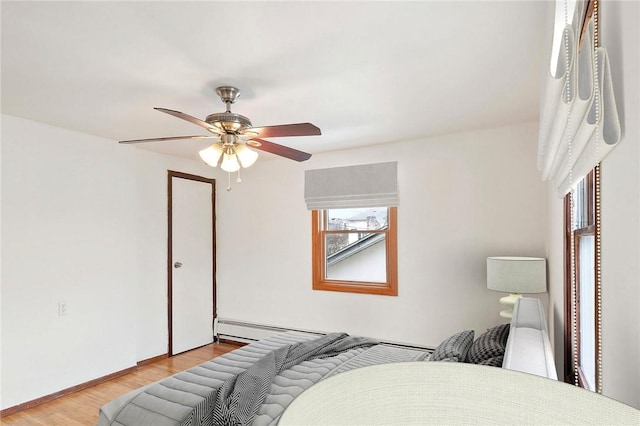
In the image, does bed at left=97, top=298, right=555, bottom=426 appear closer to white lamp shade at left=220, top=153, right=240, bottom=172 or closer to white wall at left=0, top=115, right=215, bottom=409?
white lamp shade at left=220, top=153, right=240, bottom=172

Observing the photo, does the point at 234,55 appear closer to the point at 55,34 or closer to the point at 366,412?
the point at 55,34

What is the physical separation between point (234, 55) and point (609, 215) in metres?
1.92

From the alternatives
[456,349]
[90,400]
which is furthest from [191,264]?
[456,349]

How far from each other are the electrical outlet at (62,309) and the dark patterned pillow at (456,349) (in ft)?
10.6

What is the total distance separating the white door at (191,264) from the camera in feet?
15.3

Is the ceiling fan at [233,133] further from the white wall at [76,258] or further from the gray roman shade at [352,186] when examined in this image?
the gray roman shade at [352,186]

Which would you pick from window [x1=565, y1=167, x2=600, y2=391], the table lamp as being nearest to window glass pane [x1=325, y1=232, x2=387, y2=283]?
the table lamp

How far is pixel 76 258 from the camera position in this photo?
3582 mm

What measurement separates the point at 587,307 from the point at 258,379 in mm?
1644

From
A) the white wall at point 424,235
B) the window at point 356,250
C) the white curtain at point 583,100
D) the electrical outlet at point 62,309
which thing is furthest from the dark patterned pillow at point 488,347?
the electrical outlet at point 62,309

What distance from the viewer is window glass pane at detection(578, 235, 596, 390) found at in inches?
50.9

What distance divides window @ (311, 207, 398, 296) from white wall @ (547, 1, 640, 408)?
10.9 ft

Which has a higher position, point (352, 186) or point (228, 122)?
point (228, 122)

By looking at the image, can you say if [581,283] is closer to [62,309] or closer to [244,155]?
[244,155]
